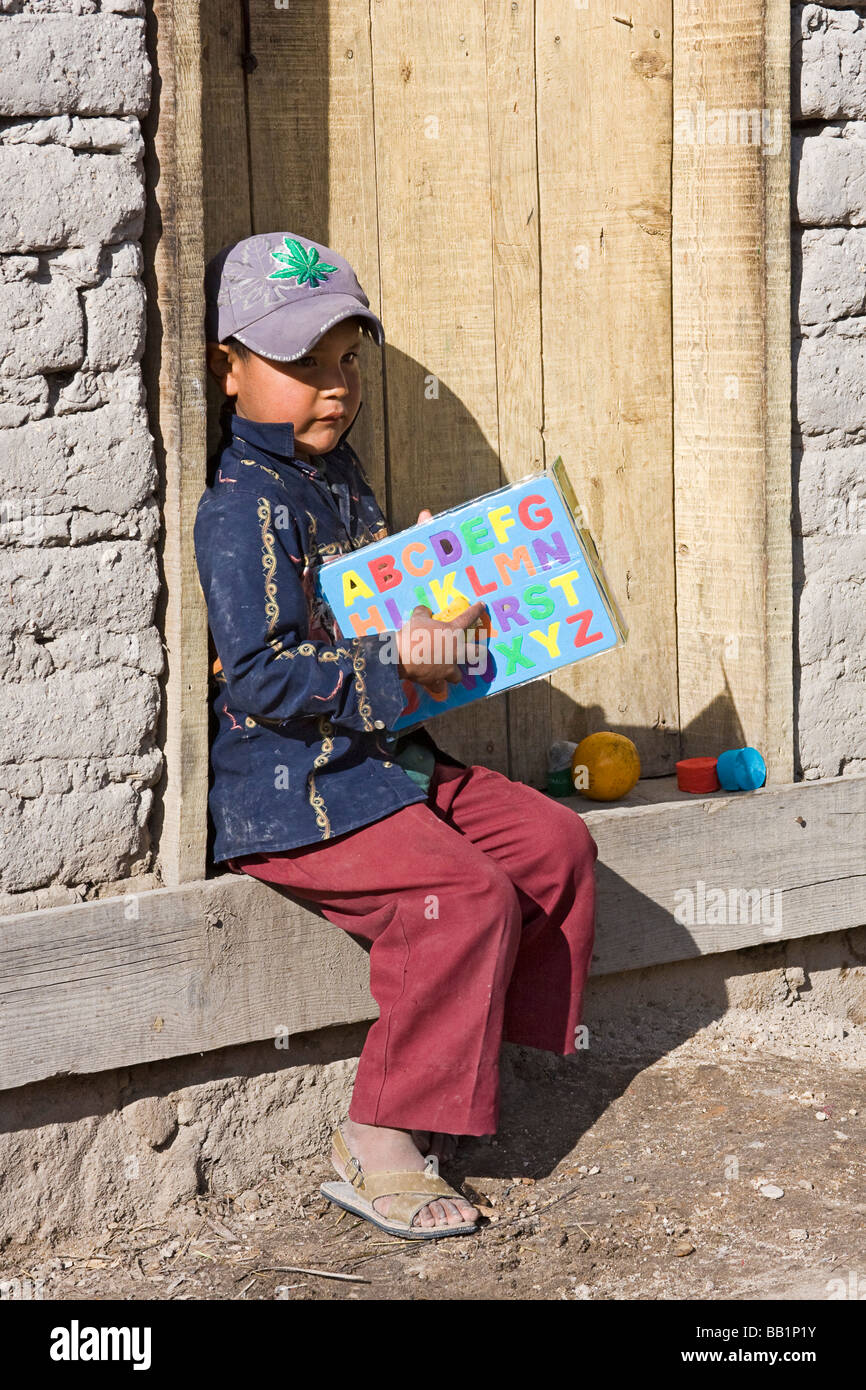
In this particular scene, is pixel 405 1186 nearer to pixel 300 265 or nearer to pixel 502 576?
pixel 502 576

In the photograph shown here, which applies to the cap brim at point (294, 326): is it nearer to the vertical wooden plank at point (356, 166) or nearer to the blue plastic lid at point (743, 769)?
the vertical wooden plank at point (356, 166)

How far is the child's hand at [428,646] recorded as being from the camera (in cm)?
259

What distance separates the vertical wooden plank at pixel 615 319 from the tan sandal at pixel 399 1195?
3.89ft

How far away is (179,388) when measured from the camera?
8.79 feet

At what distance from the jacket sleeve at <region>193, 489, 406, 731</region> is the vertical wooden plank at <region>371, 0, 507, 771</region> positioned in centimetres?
71

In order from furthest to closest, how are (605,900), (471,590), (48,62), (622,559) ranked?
(622,559), (605,900), (471,590), (48,62)

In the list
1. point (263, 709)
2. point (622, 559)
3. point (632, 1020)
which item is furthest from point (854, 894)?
point (263, 709)

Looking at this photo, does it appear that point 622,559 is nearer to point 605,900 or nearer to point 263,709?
point 605,900

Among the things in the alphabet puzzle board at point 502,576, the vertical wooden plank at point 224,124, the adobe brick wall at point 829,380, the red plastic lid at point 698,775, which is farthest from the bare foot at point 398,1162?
the vertical wooden plank at point 224,124

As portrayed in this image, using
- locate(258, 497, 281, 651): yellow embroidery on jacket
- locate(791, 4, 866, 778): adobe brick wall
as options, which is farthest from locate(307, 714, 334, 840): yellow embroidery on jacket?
locate(791, 4, 866, 778): adobe brick wall

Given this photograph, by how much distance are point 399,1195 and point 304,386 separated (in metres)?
1.53

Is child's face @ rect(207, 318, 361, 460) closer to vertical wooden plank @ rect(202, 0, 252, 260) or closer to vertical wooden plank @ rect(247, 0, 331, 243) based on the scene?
vertical wooden plank @ rect(202, 0, 252, 260)

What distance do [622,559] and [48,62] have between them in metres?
1.71

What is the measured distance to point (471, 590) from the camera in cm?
270
